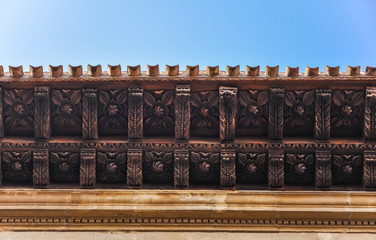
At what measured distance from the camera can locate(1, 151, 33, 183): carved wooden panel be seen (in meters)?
8.62

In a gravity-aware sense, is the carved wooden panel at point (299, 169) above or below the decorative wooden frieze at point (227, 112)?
below

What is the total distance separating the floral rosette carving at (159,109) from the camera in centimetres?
855

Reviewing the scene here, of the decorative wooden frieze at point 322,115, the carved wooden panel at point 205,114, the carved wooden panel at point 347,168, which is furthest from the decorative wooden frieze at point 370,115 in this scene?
the carved wooden panel at point 205,114

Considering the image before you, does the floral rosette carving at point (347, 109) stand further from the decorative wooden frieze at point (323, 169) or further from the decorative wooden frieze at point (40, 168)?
the decorative wooden frieze at point (40, 168)

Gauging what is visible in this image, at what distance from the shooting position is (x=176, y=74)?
836 centimetres

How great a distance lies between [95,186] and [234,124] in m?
2.66

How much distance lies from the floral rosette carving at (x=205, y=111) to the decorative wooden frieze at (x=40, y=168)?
265 centimetres

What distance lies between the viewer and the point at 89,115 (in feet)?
27.9

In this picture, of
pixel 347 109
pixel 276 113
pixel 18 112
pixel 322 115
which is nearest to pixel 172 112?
pixel 276 113

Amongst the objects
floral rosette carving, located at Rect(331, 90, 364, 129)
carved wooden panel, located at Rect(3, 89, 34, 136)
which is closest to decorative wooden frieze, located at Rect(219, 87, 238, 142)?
floral rosette carving, located at Rect(331, 90, 364, 129)

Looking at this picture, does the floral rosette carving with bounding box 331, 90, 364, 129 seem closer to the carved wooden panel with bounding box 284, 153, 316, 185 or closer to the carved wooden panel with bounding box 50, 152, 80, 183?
the carved wooden panel with bounding box 284, 153, 316, 185

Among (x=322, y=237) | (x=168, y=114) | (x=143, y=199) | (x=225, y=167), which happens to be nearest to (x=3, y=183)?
(x=143, y=199)

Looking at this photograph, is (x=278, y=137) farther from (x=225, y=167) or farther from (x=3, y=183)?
(x=3, y=183)

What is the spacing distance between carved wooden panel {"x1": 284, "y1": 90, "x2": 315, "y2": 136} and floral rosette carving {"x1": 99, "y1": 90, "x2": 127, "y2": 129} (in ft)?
9.40
